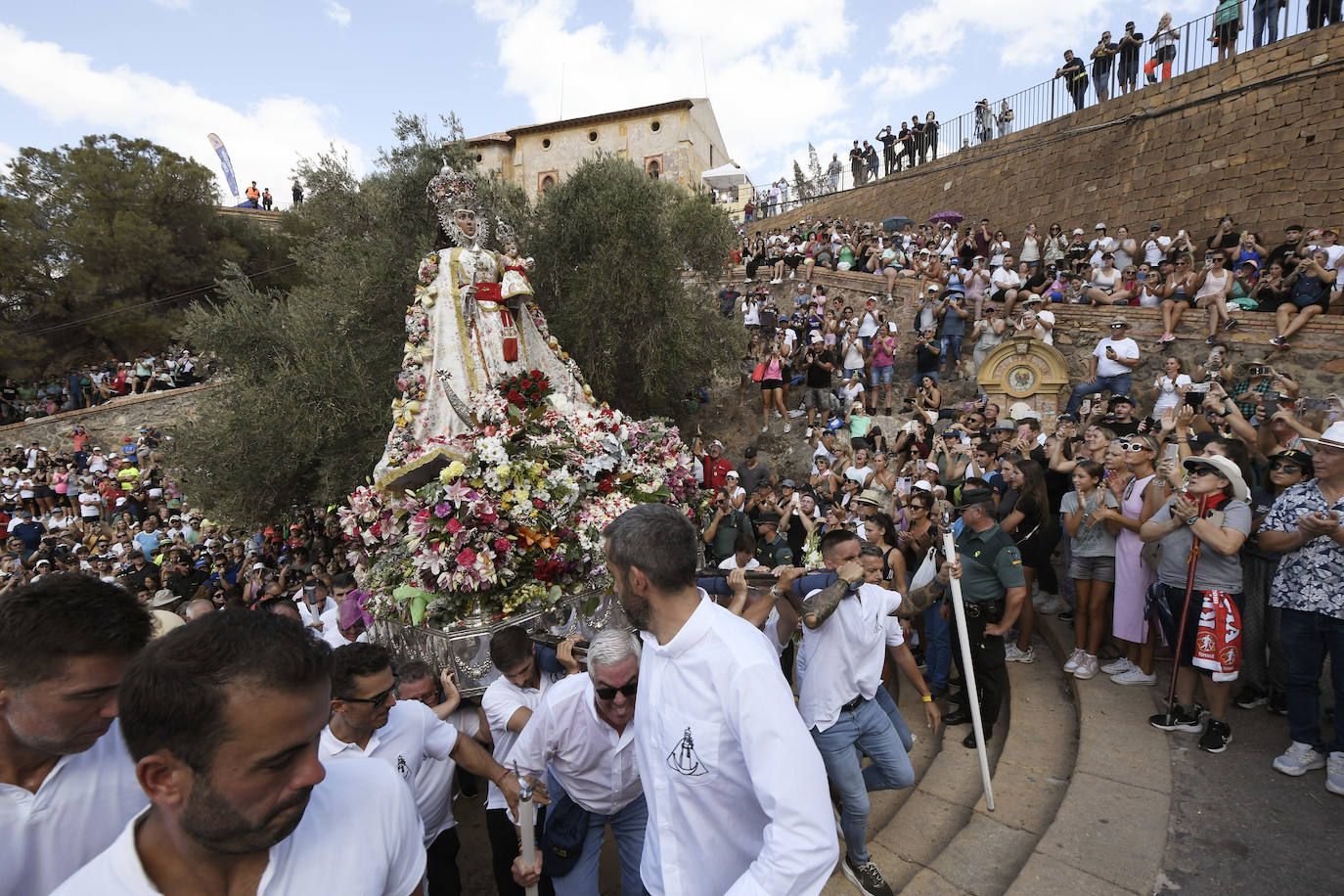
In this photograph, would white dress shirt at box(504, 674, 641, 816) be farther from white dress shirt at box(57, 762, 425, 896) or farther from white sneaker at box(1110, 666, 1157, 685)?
white sneaker at box(1110, 666, 1157, 685)

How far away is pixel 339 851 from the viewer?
1.52 meters

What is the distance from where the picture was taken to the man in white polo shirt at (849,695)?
358 cm

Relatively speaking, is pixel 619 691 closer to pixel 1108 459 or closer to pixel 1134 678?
pixel 1134 678

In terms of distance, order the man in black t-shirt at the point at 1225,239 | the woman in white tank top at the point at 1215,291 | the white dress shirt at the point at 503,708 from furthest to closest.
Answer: the man in black t-shirt at the point at 1225,239 < the woman in white tank top at the point at 1215,291 < the white dress shirt at the point at 503,708

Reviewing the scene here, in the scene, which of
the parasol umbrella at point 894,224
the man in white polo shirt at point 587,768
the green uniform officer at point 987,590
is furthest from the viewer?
the parasol umbrella at point 894,224

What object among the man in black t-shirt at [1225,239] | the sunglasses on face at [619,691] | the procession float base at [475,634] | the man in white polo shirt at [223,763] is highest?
the man in black t-shirt at [1225,239]

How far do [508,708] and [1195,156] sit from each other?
62.8 feet

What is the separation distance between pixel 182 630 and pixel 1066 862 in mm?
3859

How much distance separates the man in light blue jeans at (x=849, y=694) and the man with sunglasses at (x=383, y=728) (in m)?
1.57

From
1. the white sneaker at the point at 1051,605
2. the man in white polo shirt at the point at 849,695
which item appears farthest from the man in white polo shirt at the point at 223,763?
the white sneaker at the point at 1051,605

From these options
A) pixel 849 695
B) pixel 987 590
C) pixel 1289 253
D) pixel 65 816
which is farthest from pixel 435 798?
pixel 1289 253

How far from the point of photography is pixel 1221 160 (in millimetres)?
15188

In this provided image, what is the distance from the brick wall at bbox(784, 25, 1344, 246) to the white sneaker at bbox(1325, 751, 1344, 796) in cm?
1459

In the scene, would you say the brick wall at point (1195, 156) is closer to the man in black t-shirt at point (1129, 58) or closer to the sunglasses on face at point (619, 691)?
the man in black t-shirt at point (1129, 58)
